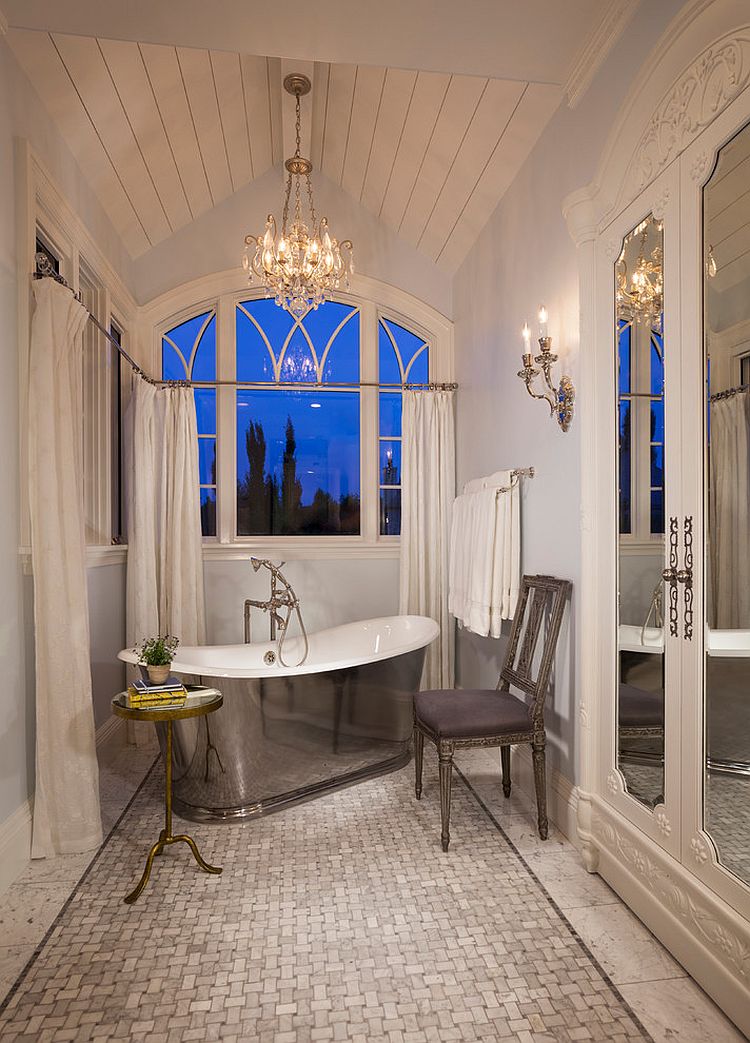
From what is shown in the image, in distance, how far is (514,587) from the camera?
10.9 feet

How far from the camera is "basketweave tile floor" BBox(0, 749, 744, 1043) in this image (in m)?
1.71

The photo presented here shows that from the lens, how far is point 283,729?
9.80 ft

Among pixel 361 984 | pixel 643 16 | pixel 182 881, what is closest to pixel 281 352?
pixel 643 16

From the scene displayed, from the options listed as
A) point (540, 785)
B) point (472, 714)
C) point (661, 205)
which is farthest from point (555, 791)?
point (661, 205)

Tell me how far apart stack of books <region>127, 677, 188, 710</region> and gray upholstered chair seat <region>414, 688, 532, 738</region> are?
0.99 meters

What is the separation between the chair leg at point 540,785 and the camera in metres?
2.70

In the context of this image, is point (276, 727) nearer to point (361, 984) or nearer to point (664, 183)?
point (361, 984)

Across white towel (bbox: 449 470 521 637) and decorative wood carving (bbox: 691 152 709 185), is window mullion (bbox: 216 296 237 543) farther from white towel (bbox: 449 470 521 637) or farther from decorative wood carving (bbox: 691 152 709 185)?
decorative wood carving (bbox: 691 152 709 185)

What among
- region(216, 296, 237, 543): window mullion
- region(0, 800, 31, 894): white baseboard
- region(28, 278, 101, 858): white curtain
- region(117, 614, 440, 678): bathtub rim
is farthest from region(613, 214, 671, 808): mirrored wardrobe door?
region(216, 296, 237, 543): window mullion

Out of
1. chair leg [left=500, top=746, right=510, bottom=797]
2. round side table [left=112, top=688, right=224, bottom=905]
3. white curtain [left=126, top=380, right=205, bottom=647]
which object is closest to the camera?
round side table [left=112, top=688, right=224, bottom=905]

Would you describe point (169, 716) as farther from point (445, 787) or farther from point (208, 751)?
point (445, 787)

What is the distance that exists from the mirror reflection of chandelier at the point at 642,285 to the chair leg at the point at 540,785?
1.61 m

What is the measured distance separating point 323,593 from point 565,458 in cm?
221

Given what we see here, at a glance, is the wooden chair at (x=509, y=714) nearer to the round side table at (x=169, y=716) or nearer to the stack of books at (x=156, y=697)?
the round side table at (x=169, y=716)
